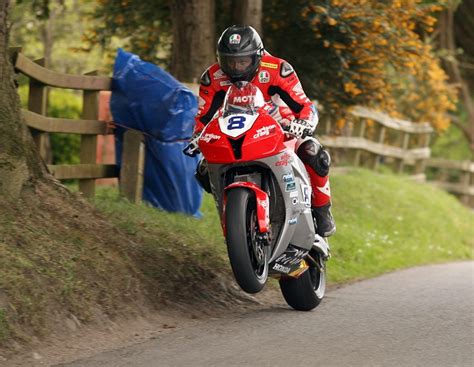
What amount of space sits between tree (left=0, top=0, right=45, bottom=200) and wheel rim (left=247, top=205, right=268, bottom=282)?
1717 millimetres

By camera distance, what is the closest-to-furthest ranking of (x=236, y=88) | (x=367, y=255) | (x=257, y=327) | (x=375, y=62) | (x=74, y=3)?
(x=257, y=327)
(x=236, y=88)
(x=367, y=255)
(x=375, y=62)
(x=74, y=3)

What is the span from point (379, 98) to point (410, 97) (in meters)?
6.36

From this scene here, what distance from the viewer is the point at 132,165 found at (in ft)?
35.0

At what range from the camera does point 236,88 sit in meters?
7.80

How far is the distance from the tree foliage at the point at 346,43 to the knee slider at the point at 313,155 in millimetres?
6728

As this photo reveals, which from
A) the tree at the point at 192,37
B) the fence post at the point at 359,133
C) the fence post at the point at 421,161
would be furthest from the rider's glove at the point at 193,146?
the fence post at the point at 421,161

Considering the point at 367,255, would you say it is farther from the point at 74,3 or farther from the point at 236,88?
the point at 74,3

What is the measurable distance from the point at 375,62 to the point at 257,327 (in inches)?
362

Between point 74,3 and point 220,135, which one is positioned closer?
point 220,135

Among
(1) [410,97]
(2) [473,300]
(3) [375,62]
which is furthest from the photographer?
(1) [410,97]

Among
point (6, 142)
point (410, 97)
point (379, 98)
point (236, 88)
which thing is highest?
point (236, 88)

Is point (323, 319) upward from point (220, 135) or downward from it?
downward

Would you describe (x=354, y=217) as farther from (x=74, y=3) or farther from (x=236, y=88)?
(x=74, y=3)

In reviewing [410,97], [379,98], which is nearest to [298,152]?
[379,98]
